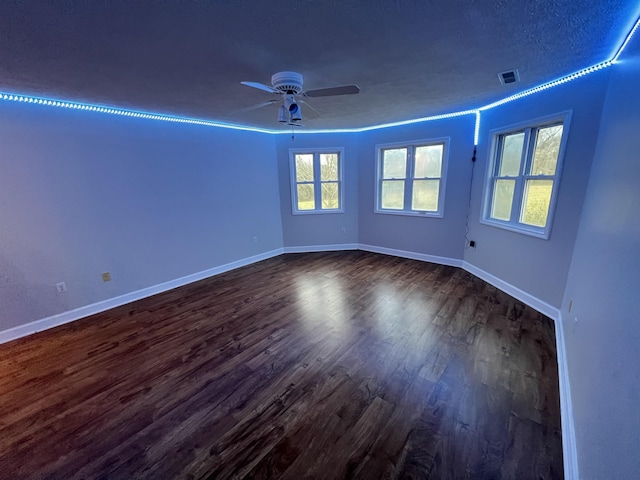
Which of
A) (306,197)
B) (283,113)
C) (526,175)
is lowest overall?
(306,197)

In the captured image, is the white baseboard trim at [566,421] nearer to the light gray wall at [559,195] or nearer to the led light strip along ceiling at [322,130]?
the light gray wall at [559,195]

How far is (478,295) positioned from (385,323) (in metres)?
1.51

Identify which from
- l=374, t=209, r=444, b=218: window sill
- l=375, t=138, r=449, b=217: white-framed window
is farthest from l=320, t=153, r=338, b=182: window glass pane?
l=374, t=209, r=444, b=218: window sill

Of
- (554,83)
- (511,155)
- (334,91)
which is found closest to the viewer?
(334,91)

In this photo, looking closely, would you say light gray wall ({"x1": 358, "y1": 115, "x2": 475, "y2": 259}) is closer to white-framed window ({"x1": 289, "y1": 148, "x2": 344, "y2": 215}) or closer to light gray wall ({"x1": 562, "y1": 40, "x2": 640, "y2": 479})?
white-framed window ({"x1": 289, "y1": 148, "x2": 344, "y2": 215})

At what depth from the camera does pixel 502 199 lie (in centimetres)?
362

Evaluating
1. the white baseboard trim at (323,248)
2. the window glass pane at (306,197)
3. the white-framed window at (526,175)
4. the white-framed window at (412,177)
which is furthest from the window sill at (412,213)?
the window glass pane at (306,197)

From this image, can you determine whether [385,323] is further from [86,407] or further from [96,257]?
[96,257]

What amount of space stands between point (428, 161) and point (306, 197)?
248 centimetres

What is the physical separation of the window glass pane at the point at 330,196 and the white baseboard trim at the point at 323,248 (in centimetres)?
87

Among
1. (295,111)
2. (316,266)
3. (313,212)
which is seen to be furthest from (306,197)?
(295,111)

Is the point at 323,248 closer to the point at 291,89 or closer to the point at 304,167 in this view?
the point at 304,167

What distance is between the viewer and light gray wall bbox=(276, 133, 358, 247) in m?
5.15

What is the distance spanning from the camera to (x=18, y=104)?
8.21 feet
